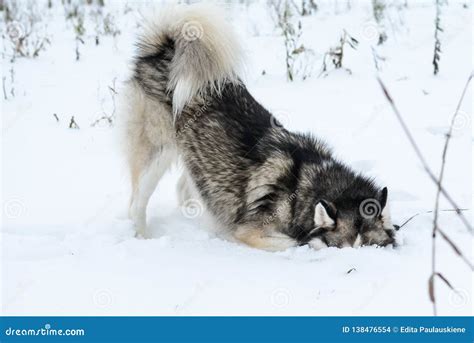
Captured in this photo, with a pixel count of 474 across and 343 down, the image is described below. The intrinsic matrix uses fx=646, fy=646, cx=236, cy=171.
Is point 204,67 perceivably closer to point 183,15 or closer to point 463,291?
point 183,15

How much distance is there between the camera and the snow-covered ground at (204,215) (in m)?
3.57

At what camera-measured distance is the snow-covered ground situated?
357cm

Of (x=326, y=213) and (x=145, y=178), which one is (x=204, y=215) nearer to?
(x=145, y=178)

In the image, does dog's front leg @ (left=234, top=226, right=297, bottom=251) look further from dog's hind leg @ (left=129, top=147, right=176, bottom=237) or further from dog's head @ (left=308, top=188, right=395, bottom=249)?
dog's hind leg @ (left=129, top=147, right=176, bottom=237)

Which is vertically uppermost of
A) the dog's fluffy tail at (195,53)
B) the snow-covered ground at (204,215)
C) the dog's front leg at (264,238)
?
the dog's fluffy tail at (195,53)

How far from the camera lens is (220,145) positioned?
473 centimetres

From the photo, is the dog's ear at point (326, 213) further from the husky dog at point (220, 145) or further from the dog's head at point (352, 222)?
the husky dog at point (220, 145)

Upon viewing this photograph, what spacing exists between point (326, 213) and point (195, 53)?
158 centimetres

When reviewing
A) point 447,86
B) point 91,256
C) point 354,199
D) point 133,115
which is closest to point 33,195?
point 133,115

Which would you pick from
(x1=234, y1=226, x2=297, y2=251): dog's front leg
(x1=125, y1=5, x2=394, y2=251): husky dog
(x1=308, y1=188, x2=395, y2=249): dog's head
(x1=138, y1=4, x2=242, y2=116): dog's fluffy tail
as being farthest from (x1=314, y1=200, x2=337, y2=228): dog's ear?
(x1=138, y1=4, x2=242, y2=116): dog's fluffy tail

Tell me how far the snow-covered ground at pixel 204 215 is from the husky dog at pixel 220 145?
0.73 ft

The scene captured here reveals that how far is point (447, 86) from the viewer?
6.96m

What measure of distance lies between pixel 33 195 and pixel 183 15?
1.88m

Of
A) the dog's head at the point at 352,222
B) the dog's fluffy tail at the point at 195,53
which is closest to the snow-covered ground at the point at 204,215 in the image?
the dog's head at the point at 352,222
